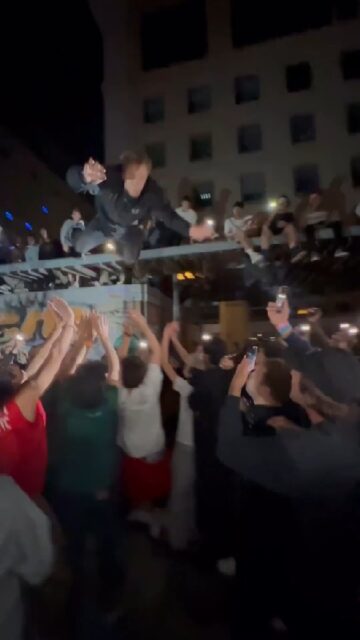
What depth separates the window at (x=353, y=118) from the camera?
1.50m

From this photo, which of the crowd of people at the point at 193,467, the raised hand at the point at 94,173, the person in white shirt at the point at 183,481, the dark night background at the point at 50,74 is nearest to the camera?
the crowd of people at the point at 193,467

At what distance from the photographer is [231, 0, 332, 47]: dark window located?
159 cm

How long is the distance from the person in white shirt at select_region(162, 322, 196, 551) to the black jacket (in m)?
0.53

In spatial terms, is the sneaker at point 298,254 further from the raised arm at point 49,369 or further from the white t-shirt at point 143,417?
the raised arm at point 49,369

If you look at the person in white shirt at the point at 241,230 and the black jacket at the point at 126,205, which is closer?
the person in white shirt at the point at 241,230

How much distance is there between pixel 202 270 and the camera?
1.55 m

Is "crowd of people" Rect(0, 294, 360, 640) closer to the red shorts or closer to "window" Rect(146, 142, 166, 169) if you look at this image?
the red shorts

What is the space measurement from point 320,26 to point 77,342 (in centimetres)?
127

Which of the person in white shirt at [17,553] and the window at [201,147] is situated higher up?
the window at [201,147]

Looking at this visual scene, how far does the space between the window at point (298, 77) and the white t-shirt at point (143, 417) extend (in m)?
0.97

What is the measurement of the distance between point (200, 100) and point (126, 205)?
419 millimetres

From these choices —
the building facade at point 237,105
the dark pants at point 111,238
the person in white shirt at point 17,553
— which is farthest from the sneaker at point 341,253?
the person in white shirt at point 17,553

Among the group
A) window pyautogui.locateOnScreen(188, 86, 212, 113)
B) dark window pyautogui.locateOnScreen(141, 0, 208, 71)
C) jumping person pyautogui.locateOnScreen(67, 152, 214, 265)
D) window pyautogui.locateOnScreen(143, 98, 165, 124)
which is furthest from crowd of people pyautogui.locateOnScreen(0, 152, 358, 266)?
dark window pyautogui.locateOnScreen(141, 0, 208, 71)

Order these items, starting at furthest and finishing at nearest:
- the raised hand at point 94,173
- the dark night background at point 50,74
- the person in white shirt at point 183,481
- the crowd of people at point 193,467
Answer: the dark night background at point 50,74, the raised hand at point 94,173, the person in white shirt at point 183,481, the crowd of people at point 193,467
